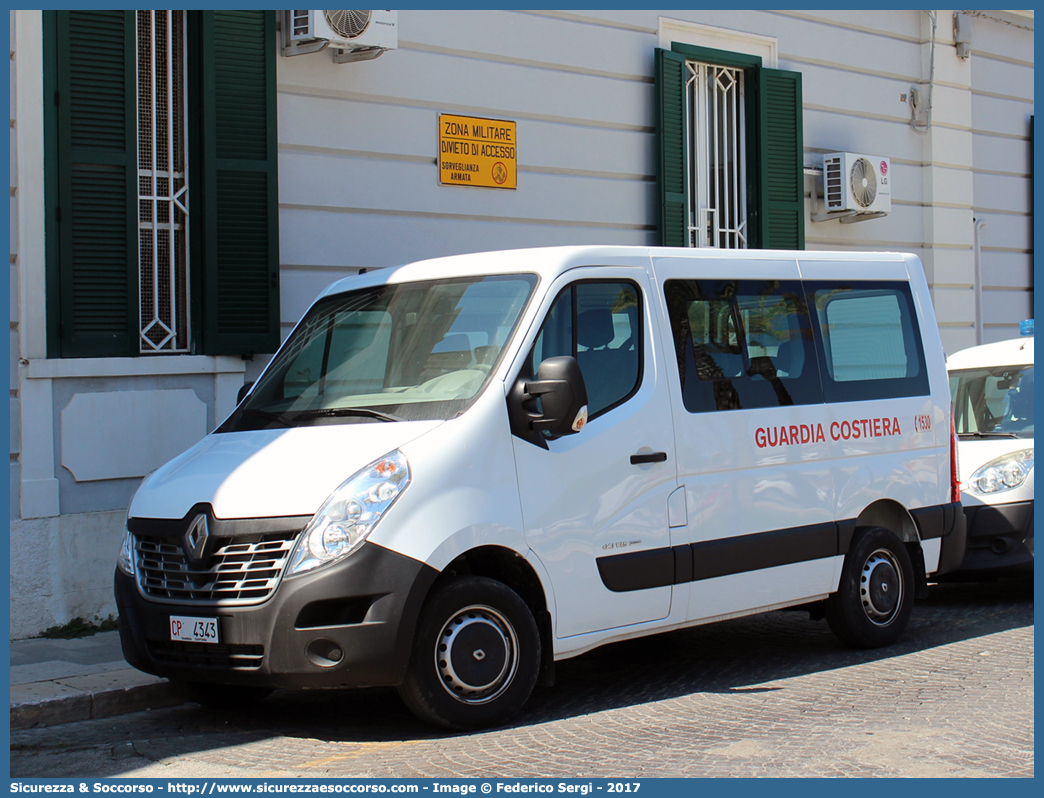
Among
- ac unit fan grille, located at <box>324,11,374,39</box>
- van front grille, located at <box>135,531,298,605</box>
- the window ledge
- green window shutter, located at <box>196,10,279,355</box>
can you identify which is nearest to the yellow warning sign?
ac unit fan grille, located at <box>324,11,374,39</box>

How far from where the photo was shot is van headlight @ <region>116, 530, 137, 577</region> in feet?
18.6

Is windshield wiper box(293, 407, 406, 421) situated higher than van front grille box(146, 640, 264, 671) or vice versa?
windshield wiper box(293, 407, 406, 421)

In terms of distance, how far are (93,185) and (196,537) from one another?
389cm

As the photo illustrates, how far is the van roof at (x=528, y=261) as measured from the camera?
5906 millimetres

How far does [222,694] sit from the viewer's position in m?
6.18

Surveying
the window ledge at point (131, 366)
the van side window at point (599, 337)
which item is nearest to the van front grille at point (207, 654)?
the van side window at point (599, 337)

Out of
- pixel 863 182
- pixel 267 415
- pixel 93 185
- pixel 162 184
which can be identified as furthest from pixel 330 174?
pixel 863 182

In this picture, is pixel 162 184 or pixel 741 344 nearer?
pixel 741 344

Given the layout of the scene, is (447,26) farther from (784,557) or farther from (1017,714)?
(1017,714)

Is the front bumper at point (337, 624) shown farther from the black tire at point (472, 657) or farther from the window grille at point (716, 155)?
the window grille at point (716, 155)

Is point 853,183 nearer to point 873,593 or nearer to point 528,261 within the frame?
point 873,593

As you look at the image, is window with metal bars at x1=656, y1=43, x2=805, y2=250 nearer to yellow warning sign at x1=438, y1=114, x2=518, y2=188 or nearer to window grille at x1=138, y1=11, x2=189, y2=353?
yellow warning sign at x1=438, y1=114, x2=518, y2=188

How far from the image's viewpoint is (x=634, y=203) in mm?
11383

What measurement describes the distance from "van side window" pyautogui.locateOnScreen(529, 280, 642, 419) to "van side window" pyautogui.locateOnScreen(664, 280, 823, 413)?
28 cm
